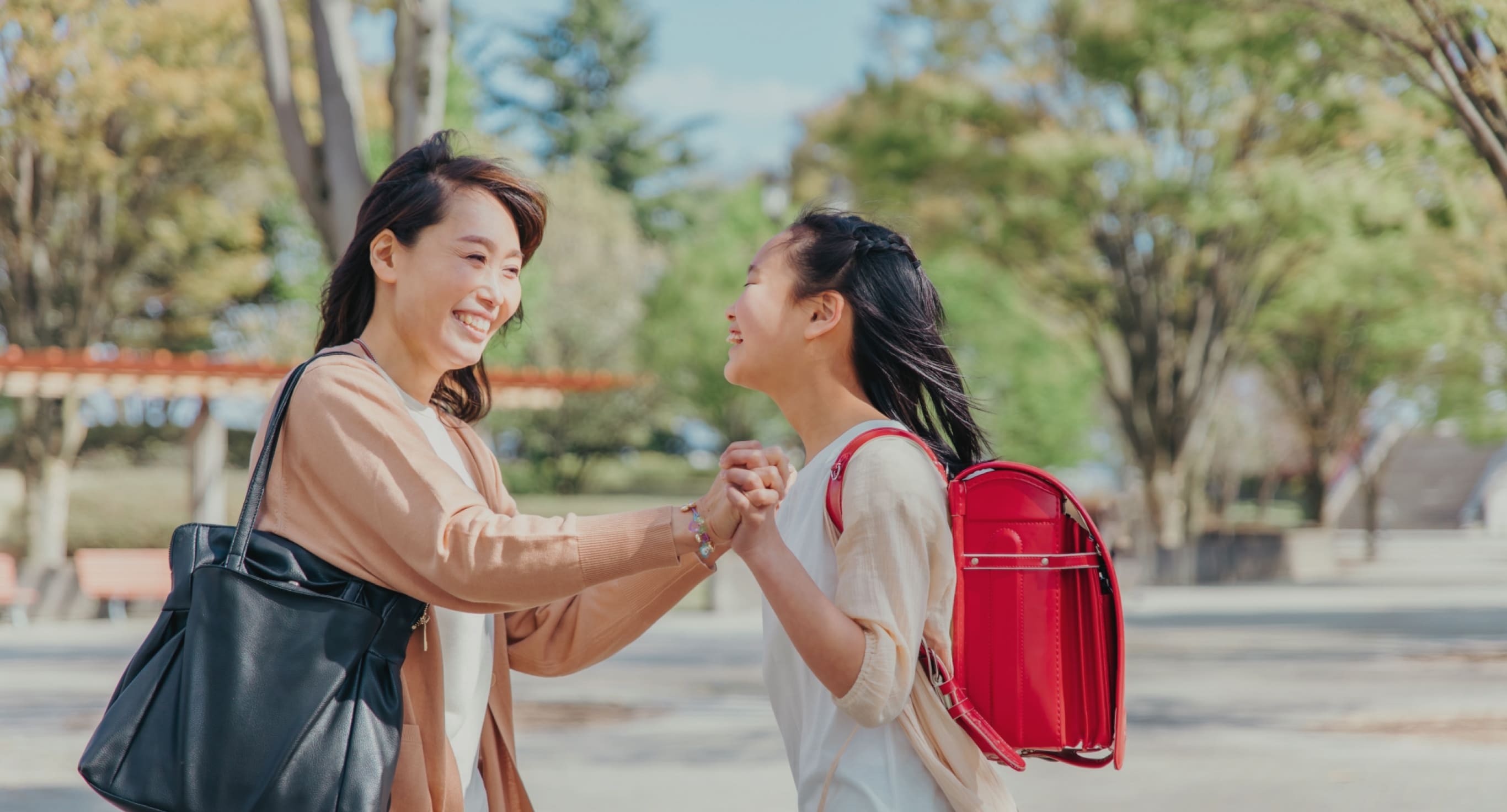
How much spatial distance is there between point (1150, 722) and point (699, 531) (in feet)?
24.1

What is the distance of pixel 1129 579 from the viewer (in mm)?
20422

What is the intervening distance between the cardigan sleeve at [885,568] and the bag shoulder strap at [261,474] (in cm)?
76

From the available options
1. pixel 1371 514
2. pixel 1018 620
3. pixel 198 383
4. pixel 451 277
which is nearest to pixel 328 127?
pixel 451 277

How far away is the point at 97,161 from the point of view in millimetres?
19703

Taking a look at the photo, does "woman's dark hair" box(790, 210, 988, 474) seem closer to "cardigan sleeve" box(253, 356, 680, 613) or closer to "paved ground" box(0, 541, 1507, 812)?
"cardigan sleeve" box(253, 356, 680, 613)

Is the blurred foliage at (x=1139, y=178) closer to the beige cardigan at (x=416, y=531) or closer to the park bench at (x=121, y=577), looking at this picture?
the park bench at (x=121, y=577)

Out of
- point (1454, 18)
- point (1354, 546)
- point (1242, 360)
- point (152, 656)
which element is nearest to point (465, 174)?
point (152, 656)

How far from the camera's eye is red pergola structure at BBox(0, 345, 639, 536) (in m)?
14.0

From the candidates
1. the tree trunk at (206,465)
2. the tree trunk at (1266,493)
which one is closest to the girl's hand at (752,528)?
the tree trunk at (206,465)

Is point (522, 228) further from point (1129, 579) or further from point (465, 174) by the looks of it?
point (1129, 579)

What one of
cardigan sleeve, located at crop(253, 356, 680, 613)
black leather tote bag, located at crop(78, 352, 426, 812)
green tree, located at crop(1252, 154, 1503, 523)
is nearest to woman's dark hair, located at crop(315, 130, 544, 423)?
cardigan sleeve, located at crop(253, 356, 680, 613)

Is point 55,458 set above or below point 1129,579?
above

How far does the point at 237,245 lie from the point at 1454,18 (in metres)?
21.7

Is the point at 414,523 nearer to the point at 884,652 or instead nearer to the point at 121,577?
the point at 884,652
